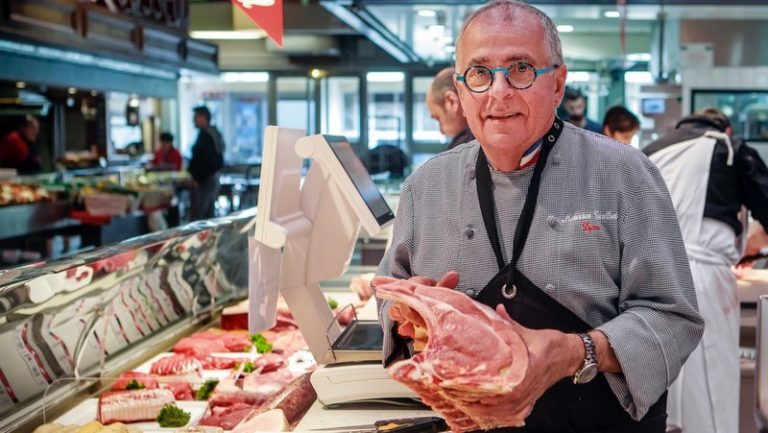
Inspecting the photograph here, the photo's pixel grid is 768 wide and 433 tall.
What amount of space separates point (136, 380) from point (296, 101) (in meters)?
17.1

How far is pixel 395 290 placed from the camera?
167 cm

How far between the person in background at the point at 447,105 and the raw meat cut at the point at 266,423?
2160mm

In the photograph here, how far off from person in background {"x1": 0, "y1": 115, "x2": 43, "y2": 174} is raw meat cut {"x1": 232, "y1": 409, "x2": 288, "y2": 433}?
907 centimetres

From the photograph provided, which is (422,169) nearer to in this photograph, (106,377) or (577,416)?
(577,416)

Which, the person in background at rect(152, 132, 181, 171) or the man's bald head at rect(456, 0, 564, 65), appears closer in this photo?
the man's bald head at rect(456, 0, 564, 65)

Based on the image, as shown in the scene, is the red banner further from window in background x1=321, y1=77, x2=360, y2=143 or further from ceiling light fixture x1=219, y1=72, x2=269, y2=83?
ceiling light fixture x1=219, y1=72, x2=269, y2=83

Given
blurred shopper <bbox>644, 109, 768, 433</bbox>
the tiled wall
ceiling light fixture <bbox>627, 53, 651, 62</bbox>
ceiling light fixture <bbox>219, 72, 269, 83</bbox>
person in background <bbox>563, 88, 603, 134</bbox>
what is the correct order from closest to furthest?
1. blurred shopper <bbox>644, 109, 768, 433</bbox>
2. person in background <bbox>563, 88, 603, 134</bbox>
3. the tiled wall
4. ceiling light fixture <bbox>627, 53, 651, 62</bbox>
5. ceiling light fixture <bbox>219, 72, 269, 83</bbox>

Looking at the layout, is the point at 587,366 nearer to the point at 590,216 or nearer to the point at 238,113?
the point at 590,216

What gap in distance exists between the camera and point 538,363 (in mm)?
1528

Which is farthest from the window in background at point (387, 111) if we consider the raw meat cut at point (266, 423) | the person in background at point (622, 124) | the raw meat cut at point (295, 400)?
Answer: the raw meat cut at point (266, 423)

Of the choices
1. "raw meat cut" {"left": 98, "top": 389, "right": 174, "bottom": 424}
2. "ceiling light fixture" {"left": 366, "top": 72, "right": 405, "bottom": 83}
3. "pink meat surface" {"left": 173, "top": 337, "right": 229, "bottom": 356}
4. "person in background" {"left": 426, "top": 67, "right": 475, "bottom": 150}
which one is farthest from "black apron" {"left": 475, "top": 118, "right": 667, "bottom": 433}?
"ceiling light fixture" {"left": 366, "top": 72, "right": 405, "bottom": 83}

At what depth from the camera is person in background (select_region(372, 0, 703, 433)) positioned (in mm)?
1779

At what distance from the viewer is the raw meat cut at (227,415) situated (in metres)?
2.82

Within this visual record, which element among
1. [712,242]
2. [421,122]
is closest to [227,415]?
[712,242]
